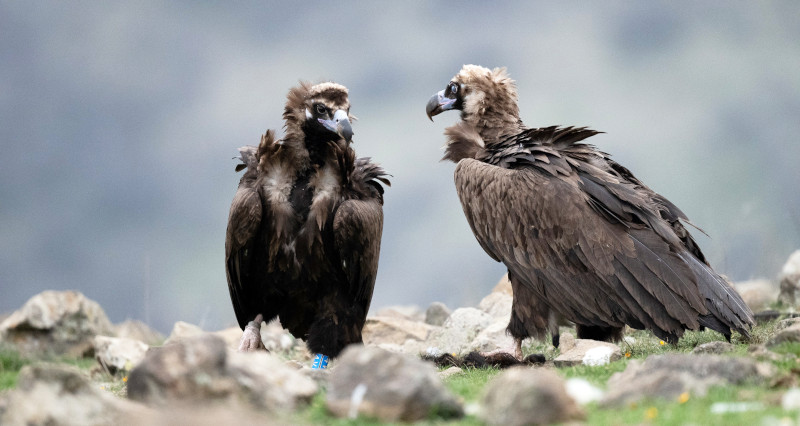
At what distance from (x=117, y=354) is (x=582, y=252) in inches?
215

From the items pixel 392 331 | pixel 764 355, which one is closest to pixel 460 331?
pixel 392 331

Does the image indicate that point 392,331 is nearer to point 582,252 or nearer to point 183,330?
point 183,330

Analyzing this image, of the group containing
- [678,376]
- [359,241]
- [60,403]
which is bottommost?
[678,376]

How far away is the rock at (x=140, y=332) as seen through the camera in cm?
1463

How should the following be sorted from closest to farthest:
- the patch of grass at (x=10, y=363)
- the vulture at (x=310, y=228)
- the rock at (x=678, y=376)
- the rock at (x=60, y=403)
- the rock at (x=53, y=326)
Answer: the rock at (x=60, y=403) → the rock at (x=678, y=376) → the vulture at (x=310, y=228) → the patch of grass at (x=10, y=363) → the rock at (x=53, y=326)

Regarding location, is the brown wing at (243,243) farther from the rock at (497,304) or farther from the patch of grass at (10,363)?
the rock at (497,304)

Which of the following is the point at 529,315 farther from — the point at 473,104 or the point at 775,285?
the point at 775,285

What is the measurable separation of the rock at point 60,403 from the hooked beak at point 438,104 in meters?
6.27

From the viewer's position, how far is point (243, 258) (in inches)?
324

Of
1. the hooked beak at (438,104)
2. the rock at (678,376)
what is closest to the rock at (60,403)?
the rock at (678,376)

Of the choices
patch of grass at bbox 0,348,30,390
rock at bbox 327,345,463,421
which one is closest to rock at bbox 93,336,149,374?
patch of grass at bbox 0,348,30,390

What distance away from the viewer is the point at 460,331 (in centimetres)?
1137

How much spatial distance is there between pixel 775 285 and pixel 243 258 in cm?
1021

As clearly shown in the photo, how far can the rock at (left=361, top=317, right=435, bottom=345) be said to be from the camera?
12.8 metres
